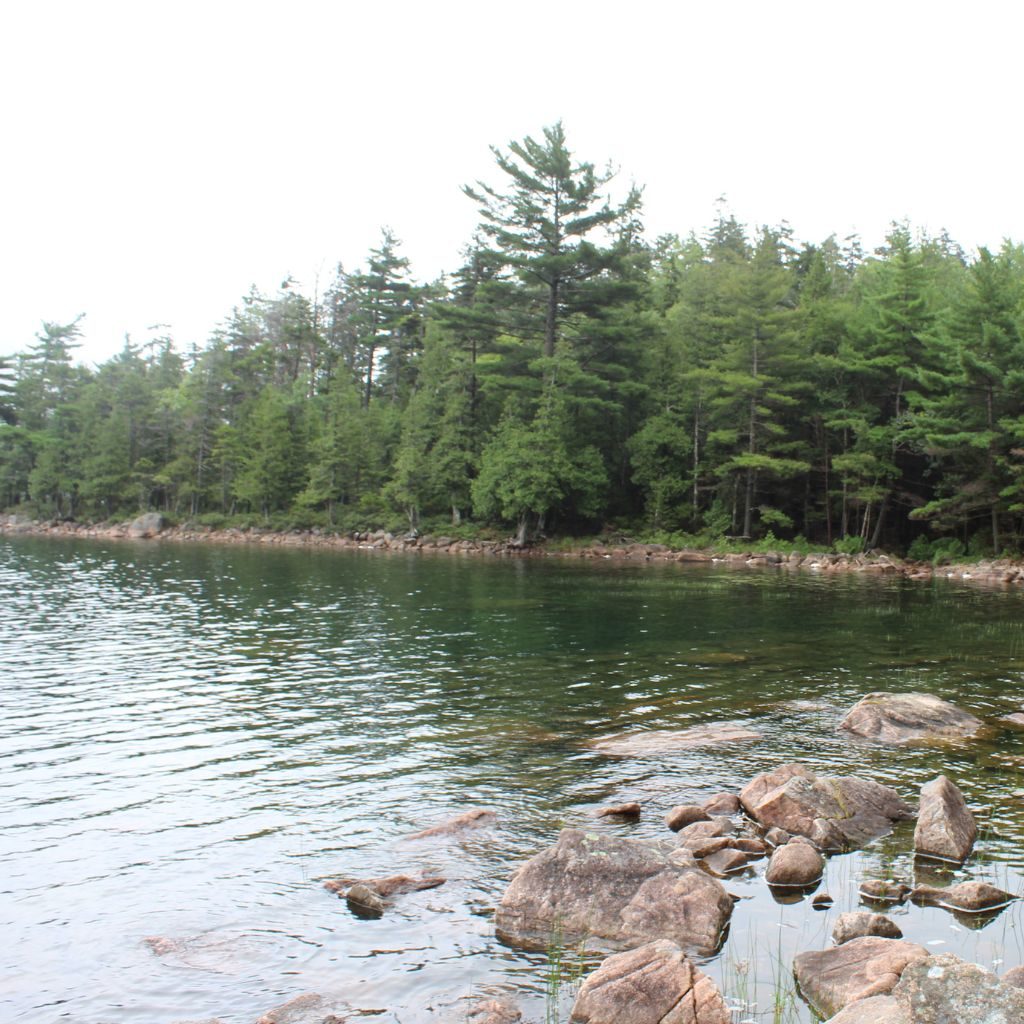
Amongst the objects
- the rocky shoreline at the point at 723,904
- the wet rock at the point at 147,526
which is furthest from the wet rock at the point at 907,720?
the wet rock at the point at 147,526

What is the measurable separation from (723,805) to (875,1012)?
4.48m

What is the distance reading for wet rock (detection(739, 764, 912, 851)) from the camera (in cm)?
825

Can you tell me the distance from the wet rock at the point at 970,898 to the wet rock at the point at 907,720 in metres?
5.04

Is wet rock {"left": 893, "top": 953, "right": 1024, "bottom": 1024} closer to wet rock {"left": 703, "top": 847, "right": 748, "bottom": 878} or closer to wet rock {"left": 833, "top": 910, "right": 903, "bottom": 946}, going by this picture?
wet rock {"left": 833, "top": 910, "right": 903, "bottom": 946}

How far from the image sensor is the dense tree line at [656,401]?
43312mm

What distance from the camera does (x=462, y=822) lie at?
28.8 ft

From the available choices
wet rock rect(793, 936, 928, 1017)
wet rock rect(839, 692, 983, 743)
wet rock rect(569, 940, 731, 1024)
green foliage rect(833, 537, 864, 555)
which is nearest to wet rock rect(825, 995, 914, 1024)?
wet rock rect(793, 936, 928, 1017)

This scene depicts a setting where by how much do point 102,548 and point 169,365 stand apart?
48.3m

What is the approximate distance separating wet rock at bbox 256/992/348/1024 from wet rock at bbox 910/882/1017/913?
4717mm

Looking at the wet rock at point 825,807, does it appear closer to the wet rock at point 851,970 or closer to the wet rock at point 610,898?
the wet rock at point 610,898

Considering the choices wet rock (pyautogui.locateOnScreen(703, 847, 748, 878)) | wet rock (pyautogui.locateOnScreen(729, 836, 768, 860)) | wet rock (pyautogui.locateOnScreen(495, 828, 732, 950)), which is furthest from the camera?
wet rock (pyautogui.locateOnScreen(729, 836, 768, 860))

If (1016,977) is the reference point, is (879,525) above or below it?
above

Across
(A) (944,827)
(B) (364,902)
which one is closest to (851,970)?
(A) (944,827)

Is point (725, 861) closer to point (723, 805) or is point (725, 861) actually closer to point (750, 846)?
point (750, 846)
